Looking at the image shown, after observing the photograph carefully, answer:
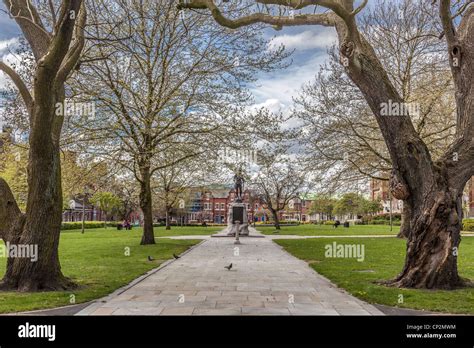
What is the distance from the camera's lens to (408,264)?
976cm

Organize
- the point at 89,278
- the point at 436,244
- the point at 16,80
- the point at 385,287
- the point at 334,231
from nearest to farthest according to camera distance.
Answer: the point at 436,244
the point at 385,287
the point at 16,80
the point at 89,278
the point at 334,231

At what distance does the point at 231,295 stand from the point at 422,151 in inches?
199

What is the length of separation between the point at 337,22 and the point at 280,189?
125ft

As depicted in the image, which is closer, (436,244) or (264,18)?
(436,244)

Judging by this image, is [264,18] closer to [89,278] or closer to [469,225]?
[89,278]

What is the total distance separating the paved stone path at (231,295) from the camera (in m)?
7.36

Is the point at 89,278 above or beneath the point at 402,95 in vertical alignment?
beneath

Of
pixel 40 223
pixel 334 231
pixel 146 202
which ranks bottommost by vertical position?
pixel 334 231

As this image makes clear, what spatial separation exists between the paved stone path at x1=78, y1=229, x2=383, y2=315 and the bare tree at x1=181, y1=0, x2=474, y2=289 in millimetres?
2054

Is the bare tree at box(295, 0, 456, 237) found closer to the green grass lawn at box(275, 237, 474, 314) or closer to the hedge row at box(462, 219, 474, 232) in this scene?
the green grass lawn at box(275, 237, 474, 314)

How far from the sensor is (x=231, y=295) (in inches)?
347

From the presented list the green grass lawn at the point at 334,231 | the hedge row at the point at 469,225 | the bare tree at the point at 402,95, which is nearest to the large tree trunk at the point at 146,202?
the bare tree at the point at 402,95

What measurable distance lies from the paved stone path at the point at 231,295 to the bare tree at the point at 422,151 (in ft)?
6.74

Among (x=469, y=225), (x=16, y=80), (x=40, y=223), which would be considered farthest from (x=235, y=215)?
(x=16, y=80)
